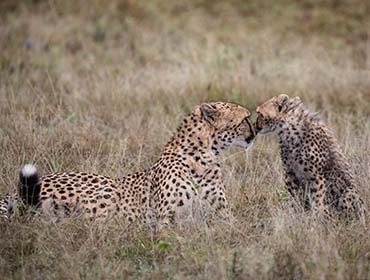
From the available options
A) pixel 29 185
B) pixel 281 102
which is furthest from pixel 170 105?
pixel 29 185

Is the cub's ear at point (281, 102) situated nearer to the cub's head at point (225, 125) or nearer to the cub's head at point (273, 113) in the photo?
the cub's head at point (273, 113)

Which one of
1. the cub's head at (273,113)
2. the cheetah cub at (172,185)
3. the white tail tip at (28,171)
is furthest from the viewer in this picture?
the cub's head at (273,113)

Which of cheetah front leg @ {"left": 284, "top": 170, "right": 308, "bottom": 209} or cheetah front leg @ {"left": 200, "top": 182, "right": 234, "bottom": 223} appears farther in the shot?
cheetah front leg @ {"left": 284, "top": 170, "right": 308, "bottom": 209}

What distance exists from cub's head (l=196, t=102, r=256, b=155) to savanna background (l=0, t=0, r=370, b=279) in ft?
1.28

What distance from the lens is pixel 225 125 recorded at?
477 cm

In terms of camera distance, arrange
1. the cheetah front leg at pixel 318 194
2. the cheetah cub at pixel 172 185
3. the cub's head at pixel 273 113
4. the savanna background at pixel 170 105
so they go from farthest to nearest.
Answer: the cub's head at pixel 273 113 → the cheetah front leg at pixel 318 194 → the cheetah cub at pixel 172 185 → the savanna background at pixel 170 105

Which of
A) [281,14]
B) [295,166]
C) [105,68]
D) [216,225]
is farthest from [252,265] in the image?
[281,14]

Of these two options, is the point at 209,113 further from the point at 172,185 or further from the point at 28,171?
the point at 28,171

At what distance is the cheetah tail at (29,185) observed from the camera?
171 inches

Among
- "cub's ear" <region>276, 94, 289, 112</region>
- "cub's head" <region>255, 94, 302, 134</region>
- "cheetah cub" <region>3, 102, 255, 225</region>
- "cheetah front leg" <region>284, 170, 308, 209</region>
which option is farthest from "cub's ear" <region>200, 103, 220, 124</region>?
"cheetah front leg" <region>284, 170, 308, 209</region>

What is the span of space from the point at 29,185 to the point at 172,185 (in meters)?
0.76

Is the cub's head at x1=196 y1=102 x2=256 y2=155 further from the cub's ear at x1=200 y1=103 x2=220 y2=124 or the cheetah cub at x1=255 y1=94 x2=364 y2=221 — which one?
the cheetah cub at x1=255 y1=94 x2=364 y2=221

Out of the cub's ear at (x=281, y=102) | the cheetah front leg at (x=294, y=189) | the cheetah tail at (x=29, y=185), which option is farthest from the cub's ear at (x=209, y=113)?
the cheetah tail at (x=29, y=185)

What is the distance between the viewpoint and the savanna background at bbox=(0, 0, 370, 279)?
401cm
